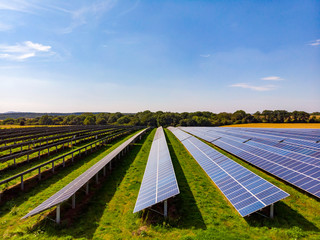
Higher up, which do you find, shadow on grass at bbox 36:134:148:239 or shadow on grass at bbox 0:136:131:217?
shadow on grass at bbox 0:136:131:217

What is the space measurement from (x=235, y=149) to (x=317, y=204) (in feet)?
35.7

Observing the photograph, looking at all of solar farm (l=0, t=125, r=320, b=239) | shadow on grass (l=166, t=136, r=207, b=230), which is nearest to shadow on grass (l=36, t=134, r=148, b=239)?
solar farm (l=0, t=125, r=320, b=239)

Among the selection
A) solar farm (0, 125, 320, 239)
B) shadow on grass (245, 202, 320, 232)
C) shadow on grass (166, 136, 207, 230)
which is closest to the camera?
solar farm (0, 125, 320, 239)

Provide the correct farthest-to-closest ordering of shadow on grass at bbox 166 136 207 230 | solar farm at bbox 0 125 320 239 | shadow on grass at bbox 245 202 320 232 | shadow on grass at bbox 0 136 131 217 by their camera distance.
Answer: shadow on grass at bbox 0 136 131 217 → shadow on grass at bbox 166 136 207 230 → shadow on grass at bbox 245 202 320 232 → solar farm at bbox 0 125 320 239

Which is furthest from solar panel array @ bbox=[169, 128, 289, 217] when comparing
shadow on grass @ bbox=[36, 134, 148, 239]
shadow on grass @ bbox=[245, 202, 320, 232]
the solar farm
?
shadow on grass @ bbox=[36, 134, 148, 239]

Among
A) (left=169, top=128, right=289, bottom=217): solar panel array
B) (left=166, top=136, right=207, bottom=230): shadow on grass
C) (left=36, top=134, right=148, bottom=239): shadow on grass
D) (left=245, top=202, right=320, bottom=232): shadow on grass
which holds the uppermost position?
(left=169, top=128, right=289, bottom=217): solar panel array

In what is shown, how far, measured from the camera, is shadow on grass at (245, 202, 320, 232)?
752 centimetres

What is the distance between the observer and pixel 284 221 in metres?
7.87

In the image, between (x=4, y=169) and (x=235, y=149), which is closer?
(x=4, y=169)

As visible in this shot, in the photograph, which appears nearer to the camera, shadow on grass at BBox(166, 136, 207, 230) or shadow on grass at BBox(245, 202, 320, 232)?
shadow on grass at BBox(245, 202, 320, 232)

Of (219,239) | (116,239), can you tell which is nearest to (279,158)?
(219,239)

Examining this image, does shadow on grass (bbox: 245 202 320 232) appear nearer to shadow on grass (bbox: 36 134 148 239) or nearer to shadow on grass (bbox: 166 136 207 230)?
shadow on grass (bbox: 166 136 207 230)

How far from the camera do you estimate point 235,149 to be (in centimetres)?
2011

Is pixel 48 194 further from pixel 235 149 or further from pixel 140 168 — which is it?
pixel 235 149
